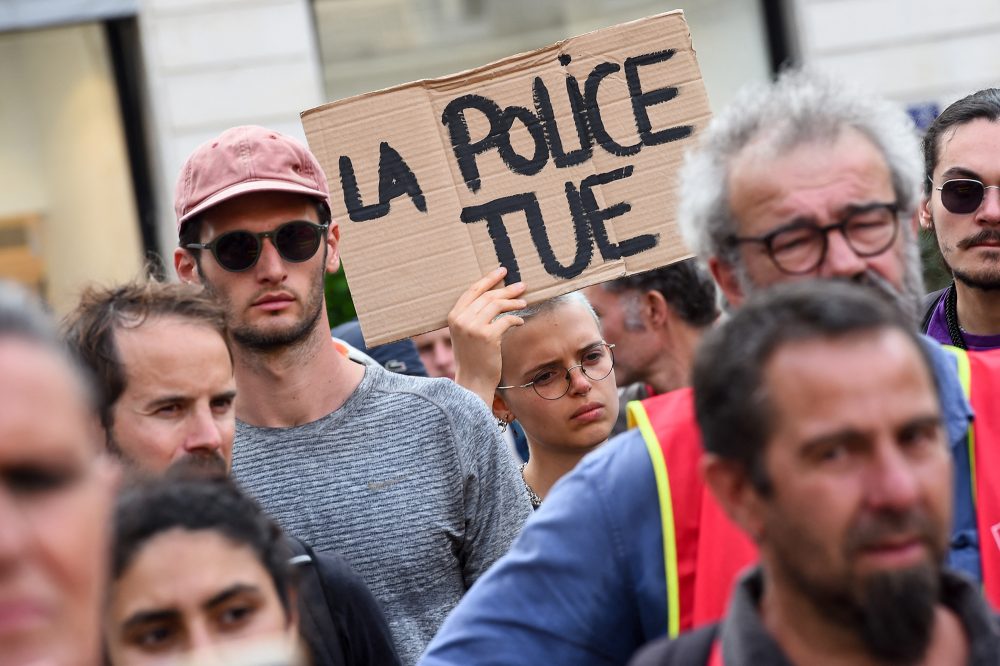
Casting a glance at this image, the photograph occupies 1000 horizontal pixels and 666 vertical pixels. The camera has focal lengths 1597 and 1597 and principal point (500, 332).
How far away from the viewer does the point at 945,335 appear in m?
4.46

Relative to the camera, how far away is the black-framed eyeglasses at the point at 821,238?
A: 2.58 metres

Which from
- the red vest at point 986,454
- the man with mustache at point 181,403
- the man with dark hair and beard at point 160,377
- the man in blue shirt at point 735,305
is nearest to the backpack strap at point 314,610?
the man with mustache at point 181,403

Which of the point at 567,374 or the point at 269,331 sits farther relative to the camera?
the point at 567,374

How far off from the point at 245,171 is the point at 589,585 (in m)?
1.85

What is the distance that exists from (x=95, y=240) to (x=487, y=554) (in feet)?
19.8

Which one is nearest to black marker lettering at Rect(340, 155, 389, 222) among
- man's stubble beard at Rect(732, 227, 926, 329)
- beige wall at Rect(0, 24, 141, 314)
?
man's stubble beard at Rect(732, 227, 926, 329)

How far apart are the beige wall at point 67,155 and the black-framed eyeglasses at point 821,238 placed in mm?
6653

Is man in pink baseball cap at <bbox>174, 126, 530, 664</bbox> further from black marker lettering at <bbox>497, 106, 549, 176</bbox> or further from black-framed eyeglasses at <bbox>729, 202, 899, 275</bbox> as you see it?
black-framed eyeglasses at <bbox>729, 202, 899, 275</bbox>

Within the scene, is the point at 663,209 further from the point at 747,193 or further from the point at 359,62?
the point at 359,62

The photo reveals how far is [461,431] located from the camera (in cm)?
382

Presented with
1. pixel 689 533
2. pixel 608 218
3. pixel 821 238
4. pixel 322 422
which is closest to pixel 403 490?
pixel 322 422

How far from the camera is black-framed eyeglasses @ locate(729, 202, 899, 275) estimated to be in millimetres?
2582

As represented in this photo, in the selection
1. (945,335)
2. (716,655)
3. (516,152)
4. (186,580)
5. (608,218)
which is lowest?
(716,655)

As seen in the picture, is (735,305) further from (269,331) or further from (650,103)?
(269,331)
